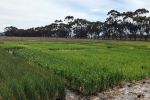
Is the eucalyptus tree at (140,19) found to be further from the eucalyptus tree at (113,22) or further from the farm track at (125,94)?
the farm track at (125,94)

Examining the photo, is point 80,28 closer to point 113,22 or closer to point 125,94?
point 113,22

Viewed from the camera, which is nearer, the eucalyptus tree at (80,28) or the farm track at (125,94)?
the farm track at (125,94)

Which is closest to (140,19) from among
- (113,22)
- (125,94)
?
(113,22)

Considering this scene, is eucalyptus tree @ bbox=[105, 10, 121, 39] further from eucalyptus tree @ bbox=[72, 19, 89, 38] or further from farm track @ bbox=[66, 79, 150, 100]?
farm track @ bbox=[66, 79, 150, 100]

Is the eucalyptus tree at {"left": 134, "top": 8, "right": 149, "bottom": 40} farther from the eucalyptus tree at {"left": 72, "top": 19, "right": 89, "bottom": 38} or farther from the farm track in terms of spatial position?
the farm track

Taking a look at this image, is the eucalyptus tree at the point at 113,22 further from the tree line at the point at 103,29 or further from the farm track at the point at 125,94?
the farm track at the point at 125,94

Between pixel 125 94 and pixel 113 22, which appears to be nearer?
pixel 125 94

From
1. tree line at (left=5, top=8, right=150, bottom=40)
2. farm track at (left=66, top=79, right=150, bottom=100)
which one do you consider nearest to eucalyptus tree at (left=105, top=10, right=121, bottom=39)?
tree line at (left=5, top=8, right=150, bottom=40)

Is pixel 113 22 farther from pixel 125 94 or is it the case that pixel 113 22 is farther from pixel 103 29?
pixel 125 94

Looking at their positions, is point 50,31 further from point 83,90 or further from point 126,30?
point 83,90

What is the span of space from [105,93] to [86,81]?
0.79 meters

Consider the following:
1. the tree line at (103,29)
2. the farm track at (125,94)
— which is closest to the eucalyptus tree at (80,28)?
the tree line at (103,29)

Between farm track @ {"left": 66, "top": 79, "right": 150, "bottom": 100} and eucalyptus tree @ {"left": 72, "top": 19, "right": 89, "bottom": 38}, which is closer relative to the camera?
farm track @ {"left": 66, "top": 79, "right": 150, "bottom": 100}

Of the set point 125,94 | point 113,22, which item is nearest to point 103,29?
point 113,22
